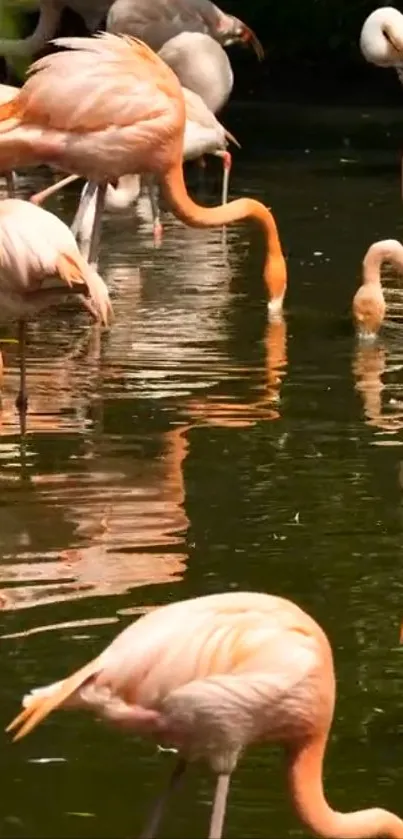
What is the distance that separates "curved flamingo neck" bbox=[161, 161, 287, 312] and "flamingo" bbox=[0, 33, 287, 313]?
0.01 metres

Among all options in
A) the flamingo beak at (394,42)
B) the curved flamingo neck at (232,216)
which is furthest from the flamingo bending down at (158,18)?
the curved flamingo neck at (232,216)

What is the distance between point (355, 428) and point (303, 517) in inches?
45.6

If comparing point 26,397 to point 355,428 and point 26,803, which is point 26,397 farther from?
point 26,803

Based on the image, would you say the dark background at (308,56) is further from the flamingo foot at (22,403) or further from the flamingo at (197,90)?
the flamingo foot at (22,403)

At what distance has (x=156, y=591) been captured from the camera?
5.43m

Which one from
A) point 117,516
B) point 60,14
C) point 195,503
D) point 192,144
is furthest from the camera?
point 60,14

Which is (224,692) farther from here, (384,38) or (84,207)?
(384,38)

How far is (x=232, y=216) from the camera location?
9.59m

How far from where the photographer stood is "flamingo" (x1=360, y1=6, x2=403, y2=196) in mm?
11508

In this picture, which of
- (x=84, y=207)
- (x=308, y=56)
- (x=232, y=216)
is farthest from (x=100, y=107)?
(x=308, y=56)

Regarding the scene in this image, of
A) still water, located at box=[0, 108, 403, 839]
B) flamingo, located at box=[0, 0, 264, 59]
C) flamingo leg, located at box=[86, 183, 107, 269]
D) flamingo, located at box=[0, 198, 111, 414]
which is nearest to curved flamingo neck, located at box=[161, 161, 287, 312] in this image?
still water, located at box=[0, 108, 403, 839]

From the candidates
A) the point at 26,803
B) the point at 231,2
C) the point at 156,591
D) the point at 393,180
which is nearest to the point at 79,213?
the point at 393,180

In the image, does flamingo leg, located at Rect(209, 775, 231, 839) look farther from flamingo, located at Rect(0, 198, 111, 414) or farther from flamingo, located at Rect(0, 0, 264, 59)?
flamingo, located at Rect(0, 0, 264, 59)

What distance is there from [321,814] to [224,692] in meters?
0.28
